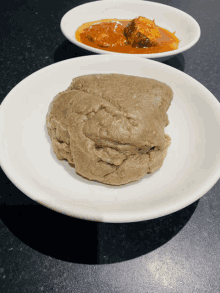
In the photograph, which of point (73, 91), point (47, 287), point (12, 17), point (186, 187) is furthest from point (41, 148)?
point (12, 17)

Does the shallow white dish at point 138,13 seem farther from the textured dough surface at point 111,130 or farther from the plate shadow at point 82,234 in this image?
the plate shadow at point 82,234

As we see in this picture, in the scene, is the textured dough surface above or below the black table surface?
above

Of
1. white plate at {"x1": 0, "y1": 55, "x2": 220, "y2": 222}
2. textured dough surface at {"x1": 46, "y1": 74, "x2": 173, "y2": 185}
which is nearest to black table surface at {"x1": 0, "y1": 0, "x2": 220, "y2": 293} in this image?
white plate at {"x1": 0, "y1": 55, "x2": 220, "y2": 222}

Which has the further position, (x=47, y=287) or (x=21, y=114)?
(x=21, y=114)

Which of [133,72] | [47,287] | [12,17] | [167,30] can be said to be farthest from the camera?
[12,17]

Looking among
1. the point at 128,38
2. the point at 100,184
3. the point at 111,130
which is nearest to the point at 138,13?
the point at 128,38

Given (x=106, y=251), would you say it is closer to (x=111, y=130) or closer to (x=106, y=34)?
(x=111, y=130)

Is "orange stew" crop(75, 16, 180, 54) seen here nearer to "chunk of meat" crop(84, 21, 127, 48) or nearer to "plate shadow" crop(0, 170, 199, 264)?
"chunk of meat" crop(84, 21, 127, 48)

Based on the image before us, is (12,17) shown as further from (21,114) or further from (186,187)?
(186,187)
